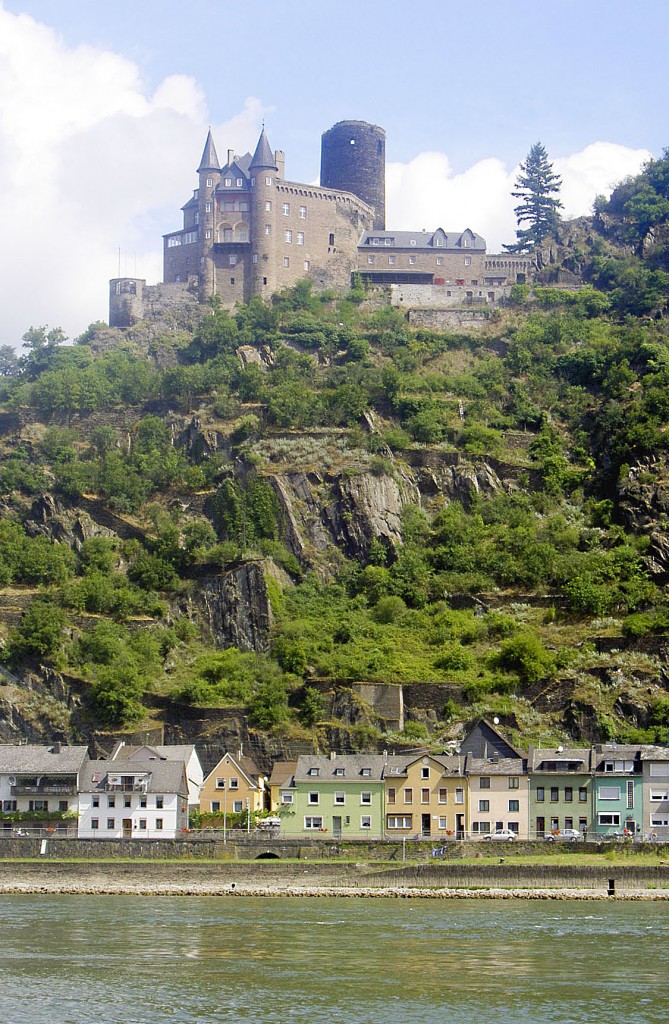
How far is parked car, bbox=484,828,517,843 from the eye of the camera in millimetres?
70875

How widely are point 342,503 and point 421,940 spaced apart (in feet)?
158

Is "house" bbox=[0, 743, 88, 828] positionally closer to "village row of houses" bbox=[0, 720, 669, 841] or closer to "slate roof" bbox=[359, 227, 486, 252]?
"village row of houses" bbox=[0, 720, 669, 841]

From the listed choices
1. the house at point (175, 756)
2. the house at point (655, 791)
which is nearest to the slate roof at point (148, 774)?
the house at point (175, 756)

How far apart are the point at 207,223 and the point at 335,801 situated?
59870 millimetres

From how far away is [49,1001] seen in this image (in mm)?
42031

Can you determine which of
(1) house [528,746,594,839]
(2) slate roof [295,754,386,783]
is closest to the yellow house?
Answer: (2) slate roof [295,754,386,783]

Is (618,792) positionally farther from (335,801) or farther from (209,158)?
(209,158)

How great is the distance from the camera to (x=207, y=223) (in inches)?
4818

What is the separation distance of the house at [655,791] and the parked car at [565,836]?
3118mm

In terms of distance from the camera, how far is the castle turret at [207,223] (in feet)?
400

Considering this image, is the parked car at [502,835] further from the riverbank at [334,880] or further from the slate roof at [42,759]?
the slate roof at [42,759]

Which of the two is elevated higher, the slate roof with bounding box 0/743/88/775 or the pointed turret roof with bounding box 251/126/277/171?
the pointed turret roof with bounding box 251/126/277/171

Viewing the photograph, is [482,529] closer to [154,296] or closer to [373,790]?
[373,790]

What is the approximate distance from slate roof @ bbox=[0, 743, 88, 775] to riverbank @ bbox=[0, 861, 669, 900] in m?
8.52
